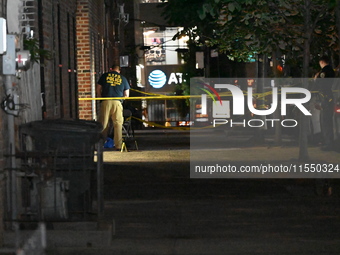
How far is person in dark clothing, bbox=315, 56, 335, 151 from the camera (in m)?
18.3

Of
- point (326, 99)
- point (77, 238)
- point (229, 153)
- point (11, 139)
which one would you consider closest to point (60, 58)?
point (229, 153)

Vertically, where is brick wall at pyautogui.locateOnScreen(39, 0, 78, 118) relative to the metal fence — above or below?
above

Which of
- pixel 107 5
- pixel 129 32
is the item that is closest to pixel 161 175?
pixel 107 5

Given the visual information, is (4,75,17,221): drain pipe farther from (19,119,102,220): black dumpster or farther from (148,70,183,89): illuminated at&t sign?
(148,70,183,89): illuminated at&t sign

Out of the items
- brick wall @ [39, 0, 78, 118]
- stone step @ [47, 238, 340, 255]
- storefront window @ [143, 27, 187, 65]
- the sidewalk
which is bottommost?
stone step @ [47, 238, 340, 255]

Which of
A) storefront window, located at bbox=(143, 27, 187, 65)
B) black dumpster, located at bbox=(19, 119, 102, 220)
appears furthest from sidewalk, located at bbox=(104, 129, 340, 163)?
storefront window, located at bbox=(143, 27, 187, 65)

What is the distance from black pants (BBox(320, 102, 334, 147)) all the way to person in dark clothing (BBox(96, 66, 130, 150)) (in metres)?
4.38

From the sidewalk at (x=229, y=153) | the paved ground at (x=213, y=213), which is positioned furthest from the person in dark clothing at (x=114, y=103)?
the paved ground at (x=213, y=213)

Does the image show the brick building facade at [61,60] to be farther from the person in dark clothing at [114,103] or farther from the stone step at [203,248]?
the stone step at [203,248]

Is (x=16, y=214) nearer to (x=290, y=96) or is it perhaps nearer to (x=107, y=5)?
(x=290, y=96)

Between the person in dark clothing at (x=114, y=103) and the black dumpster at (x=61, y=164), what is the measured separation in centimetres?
1088

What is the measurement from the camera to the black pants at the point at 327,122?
1875 cm

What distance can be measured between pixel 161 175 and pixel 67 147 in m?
5.72

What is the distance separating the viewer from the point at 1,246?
8203 mm
